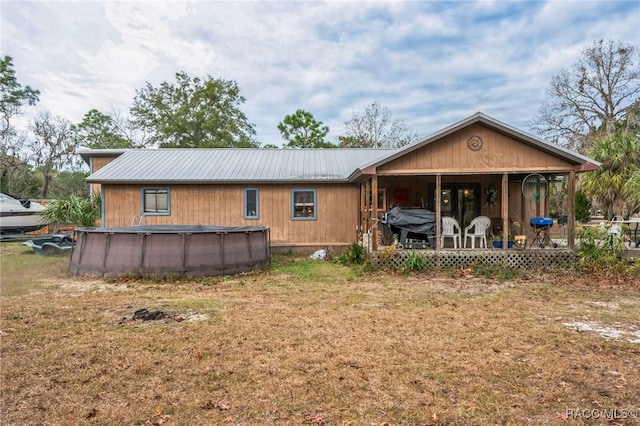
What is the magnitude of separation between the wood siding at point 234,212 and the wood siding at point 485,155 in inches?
150

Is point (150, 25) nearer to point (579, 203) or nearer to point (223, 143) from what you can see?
point (223, 143)

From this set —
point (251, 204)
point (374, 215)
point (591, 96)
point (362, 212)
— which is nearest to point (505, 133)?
point (374, 215)

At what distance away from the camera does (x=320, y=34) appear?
47.1 feet

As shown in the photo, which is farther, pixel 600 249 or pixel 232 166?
pixel 232 166

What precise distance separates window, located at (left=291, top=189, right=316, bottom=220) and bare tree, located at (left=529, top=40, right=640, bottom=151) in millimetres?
20077

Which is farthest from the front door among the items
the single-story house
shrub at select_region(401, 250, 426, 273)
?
shrub at select_region(401, 250, 426, 273)

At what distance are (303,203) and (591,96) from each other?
23197 mm

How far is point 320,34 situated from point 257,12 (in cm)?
346

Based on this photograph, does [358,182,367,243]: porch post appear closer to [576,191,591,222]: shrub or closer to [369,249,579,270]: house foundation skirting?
[369,249,579,270]: house foundation skirting

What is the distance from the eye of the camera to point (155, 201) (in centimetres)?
1298

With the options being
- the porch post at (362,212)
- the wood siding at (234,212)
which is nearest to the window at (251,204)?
the wood siding at (234,212)

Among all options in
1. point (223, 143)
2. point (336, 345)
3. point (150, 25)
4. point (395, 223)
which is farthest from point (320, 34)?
point (223, 143)

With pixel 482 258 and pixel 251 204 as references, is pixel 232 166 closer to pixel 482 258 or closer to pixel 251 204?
pixel 251 204

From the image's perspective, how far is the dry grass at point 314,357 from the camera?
121 inches
